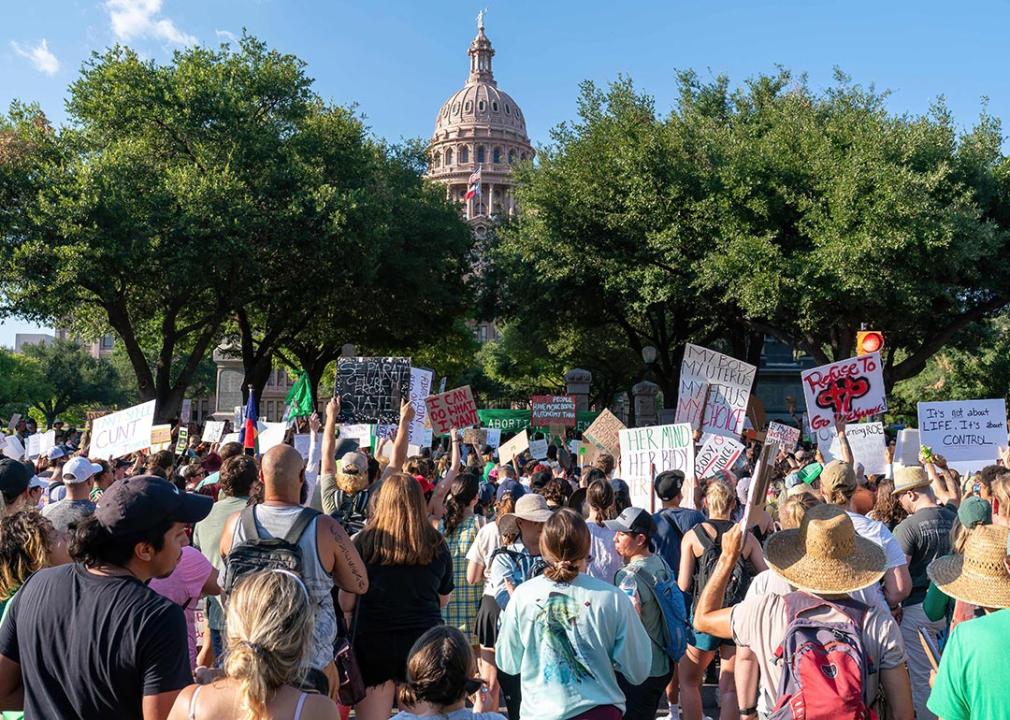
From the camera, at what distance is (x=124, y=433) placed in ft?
33.9

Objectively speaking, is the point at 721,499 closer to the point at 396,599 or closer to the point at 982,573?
the point at 396,599

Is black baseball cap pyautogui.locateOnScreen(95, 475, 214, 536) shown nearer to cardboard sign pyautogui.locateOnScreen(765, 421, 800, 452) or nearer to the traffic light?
cardboard sign pyautogui.locateOnScreen(765, 421, 800, 452)

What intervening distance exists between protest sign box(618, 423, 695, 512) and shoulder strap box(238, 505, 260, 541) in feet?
14.1

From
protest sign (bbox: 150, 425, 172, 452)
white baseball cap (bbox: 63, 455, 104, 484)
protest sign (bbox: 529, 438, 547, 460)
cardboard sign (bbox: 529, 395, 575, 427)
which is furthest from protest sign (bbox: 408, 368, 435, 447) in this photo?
cardboard sign (bbox: 529, 395, 575, 427)

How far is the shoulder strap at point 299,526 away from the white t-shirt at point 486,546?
1634 millimetres

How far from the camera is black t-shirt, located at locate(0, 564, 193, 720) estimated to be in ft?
8.68

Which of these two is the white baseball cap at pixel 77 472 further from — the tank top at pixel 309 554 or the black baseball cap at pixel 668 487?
the black baseball cap at pixel 668 487

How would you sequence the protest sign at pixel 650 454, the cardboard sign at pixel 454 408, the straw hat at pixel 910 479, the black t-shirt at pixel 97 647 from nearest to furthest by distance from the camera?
the black t-shirt at pixel 97 647
the straw hat at pixel 910 479
the protest sign at pixel 650 454
the cardboard sign at pixel 454 408

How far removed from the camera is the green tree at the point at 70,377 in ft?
232

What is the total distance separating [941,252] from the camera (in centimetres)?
2205

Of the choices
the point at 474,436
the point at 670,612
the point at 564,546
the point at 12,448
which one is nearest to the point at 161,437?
the point at 12,448

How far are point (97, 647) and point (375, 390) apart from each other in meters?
7.96

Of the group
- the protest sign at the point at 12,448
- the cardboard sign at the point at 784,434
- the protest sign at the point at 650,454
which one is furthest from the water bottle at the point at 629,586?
the protest sign at the point at 12,448

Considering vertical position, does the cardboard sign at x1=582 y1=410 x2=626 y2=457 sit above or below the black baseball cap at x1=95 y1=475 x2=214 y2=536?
above
